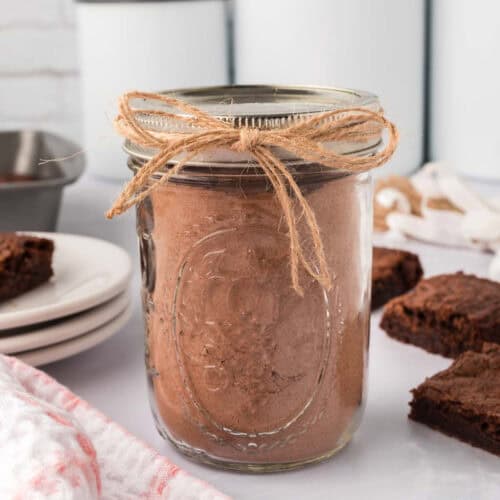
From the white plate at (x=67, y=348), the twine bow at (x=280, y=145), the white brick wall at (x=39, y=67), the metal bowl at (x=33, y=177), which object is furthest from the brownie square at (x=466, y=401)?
the white brick wall at (x=39, y=67)

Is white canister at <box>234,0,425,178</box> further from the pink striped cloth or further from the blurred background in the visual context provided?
the pink striped cloth

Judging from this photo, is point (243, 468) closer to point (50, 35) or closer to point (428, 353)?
point (428, 353)

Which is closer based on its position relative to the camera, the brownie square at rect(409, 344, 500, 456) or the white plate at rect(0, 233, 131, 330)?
the brownie square at rect(409, 344, 500, 456)

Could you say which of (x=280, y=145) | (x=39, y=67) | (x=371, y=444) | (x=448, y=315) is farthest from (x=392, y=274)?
(x=39, y=67)

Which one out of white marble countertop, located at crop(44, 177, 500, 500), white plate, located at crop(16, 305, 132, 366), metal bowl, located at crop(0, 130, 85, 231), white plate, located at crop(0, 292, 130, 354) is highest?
metal bowl, located at crop(0, 130, 85, 231)

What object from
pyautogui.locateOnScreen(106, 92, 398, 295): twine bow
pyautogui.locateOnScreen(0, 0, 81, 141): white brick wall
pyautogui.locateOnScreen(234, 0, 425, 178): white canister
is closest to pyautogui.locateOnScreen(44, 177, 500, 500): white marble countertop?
pyautogui.locateOnScreen(106, 92, 398, 295): twine bow

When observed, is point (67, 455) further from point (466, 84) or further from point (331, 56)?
point (466, 84)

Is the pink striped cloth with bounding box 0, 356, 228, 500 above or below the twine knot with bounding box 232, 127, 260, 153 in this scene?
below
